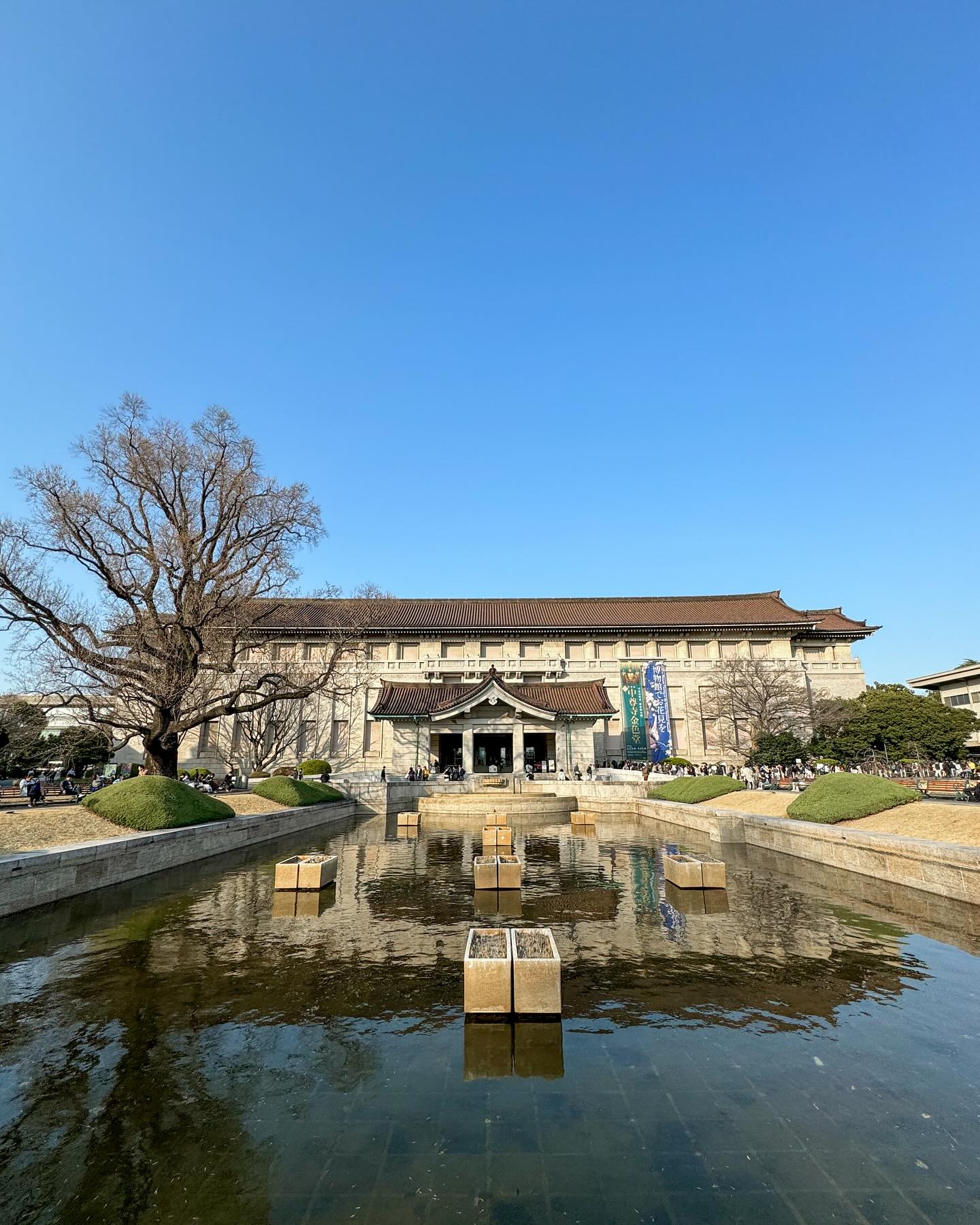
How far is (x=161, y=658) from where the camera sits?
20.3m

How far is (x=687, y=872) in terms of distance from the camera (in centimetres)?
1163

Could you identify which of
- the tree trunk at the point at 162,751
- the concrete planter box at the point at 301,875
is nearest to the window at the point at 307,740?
the tree trunk at the point at 162,751

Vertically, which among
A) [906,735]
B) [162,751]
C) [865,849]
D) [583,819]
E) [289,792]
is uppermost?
[906,735]

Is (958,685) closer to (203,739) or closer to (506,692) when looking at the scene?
(506,692)

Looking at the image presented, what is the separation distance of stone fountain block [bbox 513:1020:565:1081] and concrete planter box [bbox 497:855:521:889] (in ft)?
19.2

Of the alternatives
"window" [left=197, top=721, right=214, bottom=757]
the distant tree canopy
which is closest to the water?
the distant tree canopy

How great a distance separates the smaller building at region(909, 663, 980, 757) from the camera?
5025cm

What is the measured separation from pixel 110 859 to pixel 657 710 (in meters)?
35.9

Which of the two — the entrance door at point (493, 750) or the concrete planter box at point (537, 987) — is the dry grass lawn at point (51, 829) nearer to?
the concrete planter box at point (537, 987)

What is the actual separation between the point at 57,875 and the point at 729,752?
144 ft

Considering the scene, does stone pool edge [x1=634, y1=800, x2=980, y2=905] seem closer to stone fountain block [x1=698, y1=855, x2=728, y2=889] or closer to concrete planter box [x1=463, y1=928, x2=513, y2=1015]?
stone fountain block [x1=698, y1=855, x2=728, y2=889]

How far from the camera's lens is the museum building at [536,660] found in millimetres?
44969

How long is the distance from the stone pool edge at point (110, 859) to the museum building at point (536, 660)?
2284 centimetres

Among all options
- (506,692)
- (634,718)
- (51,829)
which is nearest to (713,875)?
(51,829)
